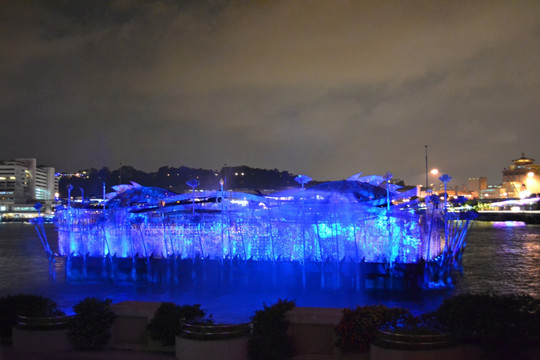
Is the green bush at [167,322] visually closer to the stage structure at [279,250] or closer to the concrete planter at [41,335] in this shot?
the concrete planter at [41,335]

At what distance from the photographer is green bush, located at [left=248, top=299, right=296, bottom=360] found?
30.6 ft

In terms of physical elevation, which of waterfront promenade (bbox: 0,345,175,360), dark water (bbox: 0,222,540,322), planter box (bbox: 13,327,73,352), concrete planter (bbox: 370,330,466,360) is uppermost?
concrete planter (bbox: 370,330,466,360)

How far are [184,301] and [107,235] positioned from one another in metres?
11.2

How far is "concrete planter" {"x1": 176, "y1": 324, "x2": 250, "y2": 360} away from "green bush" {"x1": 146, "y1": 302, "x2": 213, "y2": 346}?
607mm

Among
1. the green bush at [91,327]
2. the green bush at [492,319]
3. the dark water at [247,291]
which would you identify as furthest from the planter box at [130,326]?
the dark water at [247,291]

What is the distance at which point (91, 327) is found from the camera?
10.5 meters

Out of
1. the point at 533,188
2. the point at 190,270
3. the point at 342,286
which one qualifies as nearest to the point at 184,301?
the point at 190,270

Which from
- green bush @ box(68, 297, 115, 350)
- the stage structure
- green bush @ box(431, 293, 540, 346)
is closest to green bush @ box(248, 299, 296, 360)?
green bush @ box(431, 293, 540, 346)

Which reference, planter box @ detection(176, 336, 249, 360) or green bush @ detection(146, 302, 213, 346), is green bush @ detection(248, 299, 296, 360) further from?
green bush @ detection(146, 302, 213, 346)

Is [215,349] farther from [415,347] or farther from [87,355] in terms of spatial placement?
[415,347]

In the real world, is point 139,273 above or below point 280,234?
below

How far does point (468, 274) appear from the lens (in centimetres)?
3350

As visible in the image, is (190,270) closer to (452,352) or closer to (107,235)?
(107,235)

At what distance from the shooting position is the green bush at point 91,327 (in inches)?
412
